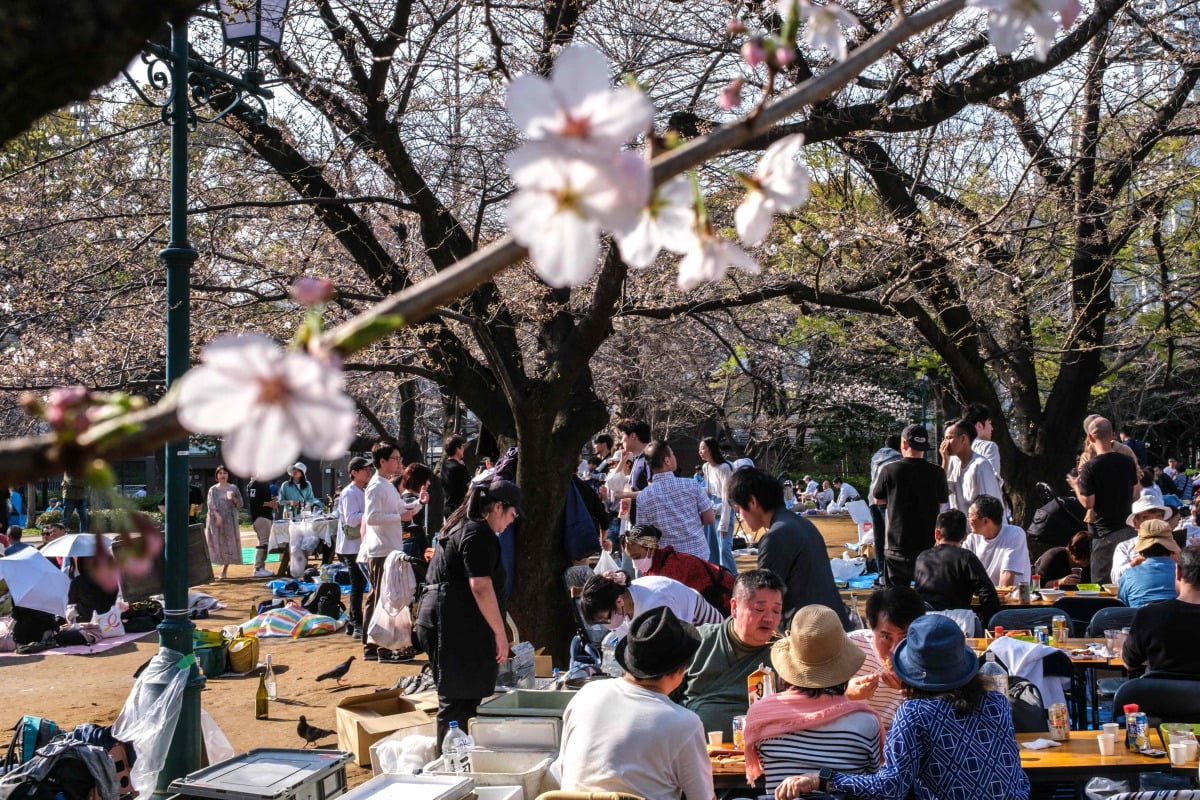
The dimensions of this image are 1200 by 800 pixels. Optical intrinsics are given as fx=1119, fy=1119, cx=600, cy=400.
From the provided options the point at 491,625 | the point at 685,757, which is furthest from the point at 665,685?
the point at 491,625

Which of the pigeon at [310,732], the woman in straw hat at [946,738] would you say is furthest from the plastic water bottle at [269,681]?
the woman in straw hat at [946,738]

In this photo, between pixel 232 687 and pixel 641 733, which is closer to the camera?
pixel 641 733

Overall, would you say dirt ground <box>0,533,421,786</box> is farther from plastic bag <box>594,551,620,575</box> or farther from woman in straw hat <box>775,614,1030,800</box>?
woman in straw hat <box>775,614,1030,800</box>

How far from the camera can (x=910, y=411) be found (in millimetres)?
36344

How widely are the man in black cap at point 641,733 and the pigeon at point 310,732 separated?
151 inches

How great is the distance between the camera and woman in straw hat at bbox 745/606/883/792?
4309 mm

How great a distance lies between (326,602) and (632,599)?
22.9 feet

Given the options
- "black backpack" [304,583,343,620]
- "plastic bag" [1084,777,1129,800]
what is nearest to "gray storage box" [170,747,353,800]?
"plastic bag" [1084,777,1129,800]

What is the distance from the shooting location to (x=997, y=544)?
8078mm

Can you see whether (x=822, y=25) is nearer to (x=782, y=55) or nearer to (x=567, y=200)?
(x=782, y=55)

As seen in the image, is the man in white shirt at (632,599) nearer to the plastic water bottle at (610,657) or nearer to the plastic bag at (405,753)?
the plastic water bottle at (610,657)

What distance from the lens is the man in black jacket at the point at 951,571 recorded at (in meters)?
6.95

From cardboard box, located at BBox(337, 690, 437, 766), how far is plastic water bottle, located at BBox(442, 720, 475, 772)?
0.96 metres

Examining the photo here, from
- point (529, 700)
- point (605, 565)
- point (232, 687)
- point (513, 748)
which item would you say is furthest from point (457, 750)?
point (232, 687)
